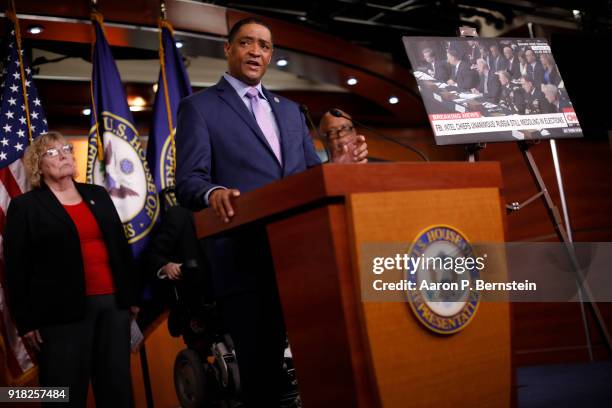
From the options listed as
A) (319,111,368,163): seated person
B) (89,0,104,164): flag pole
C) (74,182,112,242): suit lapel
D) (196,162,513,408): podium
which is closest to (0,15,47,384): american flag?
(89,0,104,164): flag pole

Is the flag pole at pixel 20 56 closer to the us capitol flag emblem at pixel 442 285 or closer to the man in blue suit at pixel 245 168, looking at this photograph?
the man in blue suit at pixel 245 168

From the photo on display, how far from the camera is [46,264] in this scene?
271 centimetres

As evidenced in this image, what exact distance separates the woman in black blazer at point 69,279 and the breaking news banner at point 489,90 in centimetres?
152

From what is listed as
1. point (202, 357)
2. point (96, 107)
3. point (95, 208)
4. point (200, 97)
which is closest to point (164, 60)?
point (96, 107)

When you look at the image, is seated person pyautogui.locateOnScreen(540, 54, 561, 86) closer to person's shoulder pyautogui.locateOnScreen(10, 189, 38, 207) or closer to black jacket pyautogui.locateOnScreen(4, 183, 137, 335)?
black jacket pyautogui.locateOnScreen(4, 183, 137, 335)

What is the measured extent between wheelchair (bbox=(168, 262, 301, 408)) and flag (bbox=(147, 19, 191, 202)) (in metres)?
0.74

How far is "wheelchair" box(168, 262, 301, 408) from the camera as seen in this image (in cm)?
370

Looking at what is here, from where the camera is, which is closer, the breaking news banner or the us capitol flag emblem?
the us capitol flag emblem

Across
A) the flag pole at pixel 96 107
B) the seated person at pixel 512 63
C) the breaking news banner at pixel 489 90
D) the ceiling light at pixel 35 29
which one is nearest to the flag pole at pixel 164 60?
the flag pole at pixel 96 107

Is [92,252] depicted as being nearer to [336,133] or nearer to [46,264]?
[46,264]

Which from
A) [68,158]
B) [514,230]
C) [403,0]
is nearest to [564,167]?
[514,230]

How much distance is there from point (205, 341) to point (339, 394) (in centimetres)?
279

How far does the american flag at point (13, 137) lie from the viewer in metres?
3.32

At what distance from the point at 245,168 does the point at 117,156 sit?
7.48 ft
